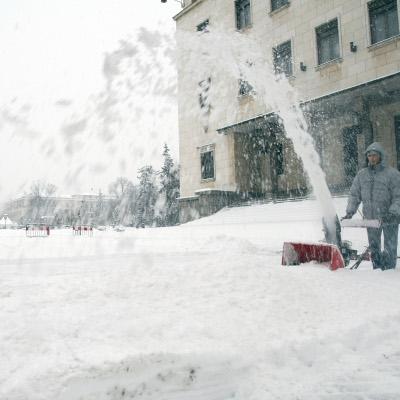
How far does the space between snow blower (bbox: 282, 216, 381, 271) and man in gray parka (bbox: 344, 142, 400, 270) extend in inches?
8.4

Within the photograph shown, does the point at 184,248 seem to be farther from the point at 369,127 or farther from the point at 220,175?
the point at 220,175

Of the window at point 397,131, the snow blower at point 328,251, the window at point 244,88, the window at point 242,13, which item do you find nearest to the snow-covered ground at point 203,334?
the snow blower at point 328,251

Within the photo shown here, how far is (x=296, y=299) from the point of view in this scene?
147 inches

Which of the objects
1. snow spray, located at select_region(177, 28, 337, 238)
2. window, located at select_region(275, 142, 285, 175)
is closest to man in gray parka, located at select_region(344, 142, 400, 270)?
snow spray, located at select_region(177, 28, 337, 238)

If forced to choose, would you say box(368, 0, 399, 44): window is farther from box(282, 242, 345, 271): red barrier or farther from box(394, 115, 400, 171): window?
box(282, 242, 345, 271): red barrier

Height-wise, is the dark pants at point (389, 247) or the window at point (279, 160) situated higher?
the window at point (279, 160)

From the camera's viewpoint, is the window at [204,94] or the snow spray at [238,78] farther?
the window at [204,94]

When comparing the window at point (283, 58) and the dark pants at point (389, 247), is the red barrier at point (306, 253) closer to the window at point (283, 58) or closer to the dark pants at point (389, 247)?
the dark pants at point (389, 247)

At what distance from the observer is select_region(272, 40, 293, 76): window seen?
17.4 metres

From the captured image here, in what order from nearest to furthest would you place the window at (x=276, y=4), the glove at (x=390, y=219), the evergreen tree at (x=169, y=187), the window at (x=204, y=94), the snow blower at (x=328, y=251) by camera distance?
1. the snow blower at (x=328, y=251)
2. the glove at (x=390, y=219)
3. the window at (x=276, y=4)
4. the window at (x=204, y=94)
5. the evergreen tree at (x=169, y=187)

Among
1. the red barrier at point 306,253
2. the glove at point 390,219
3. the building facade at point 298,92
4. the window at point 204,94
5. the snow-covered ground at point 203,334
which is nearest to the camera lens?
the snow-covered ground at point 203,334

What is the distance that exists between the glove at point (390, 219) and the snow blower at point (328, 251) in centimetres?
15

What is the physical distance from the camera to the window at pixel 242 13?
1930cm

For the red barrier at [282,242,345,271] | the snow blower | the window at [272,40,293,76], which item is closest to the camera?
the snow blower
